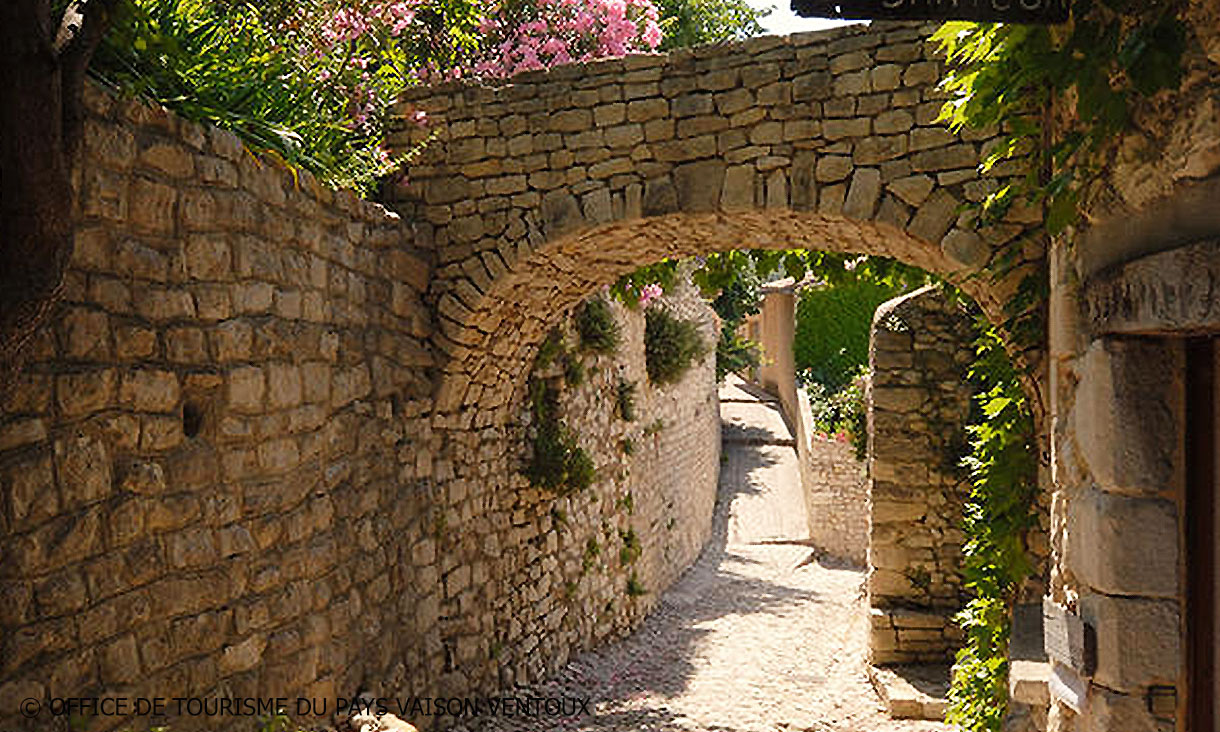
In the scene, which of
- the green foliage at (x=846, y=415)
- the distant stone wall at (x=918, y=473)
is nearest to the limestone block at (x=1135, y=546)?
the distant stone wall at (x=918, y=473)

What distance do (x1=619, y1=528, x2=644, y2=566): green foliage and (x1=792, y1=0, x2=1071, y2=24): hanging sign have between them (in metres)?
7.64

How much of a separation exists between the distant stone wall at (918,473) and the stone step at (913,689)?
15cm

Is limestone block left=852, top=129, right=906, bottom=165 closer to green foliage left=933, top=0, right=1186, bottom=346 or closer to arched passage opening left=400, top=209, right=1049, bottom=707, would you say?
arched passage opening left=400, top=209, right=1049, bottom=707

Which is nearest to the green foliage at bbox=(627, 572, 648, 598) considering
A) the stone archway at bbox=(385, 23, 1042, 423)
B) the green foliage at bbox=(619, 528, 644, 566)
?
the green foliage at bbox=(619, 528, 644, 566)

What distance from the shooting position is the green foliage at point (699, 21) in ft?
36.5

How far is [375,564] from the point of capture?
5012mm

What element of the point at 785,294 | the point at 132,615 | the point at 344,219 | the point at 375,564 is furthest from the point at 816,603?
the point at 785,294

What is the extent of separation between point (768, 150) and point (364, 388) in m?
2.61

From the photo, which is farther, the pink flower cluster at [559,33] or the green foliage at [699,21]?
the green foliage at [699,21]

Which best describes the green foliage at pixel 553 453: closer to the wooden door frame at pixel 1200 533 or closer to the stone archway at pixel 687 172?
the stone archway at pixel 687 172

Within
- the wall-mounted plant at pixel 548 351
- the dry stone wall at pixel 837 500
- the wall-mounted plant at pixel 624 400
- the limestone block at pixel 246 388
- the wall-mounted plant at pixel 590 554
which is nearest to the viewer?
the limestone block at pixel 246 388

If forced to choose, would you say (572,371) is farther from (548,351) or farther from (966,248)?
(966,248)

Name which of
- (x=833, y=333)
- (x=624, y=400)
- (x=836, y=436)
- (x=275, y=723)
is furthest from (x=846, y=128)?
(x=833, y=333)

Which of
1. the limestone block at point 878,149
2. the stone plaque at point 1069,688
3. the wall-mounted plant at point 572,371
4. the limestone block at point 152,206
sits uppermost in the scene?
the limestone block at point 878,149
